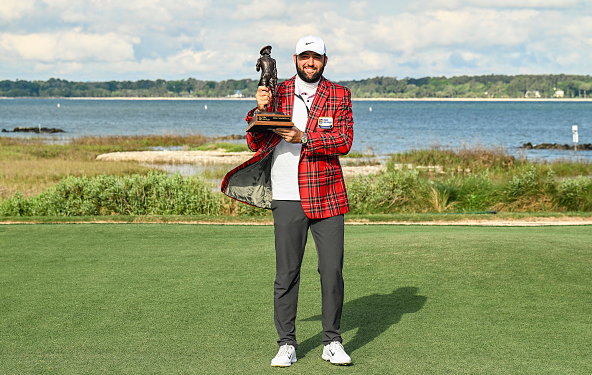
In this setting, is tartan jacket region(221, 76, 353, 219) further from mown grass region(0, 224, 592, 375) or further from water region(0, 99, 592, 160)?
water region(0, 99, 592, 160)

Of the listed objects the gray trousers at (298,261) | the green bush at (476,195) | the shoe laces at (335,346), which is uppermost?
the gray trousers at (298,261)

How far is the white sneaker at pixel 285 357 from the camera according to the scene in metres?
4.46

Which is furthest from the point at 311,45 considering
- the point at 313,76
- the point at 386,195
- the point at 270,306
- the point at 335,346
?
the point at 386,195

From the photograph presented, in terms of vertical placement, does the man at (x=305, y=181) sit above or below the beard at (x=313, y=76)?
below

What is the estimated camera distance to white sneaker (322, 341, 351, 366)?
14.7 feet

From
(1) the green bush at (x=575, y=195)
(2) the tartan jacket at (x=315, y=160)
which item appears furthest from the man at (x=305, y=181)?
(1) the green bush at (x=575, y=195)

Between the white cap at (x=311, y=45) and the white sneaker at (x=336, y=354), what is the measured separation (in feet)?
6.18

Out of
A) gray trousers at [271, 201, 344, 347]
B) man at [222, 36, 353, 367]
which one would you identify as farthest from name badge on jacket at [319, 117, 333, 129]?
gray trousers at [271, 201, 344, 347]

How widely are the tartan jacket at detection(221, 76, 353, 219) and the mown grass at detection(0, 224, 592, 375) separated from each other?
1069 mm

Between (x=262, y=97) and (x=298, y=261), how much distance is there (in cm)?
109

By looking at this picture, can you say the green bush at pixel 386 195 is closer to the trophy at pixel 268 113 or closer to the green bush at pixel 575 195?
the green bush at pixel 575 195

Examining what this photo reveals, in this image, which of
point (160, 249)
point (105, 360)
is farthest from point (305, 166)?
point (160, 249)

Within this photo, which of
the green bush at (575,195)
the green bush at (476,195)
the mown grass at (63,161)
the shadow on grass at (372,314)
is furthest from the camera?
the mown grass at (63,161)

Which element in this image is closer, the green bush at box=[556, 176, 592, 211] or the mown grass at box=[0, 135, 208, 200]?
the green bush at box=[556, 176, 592, 211]
